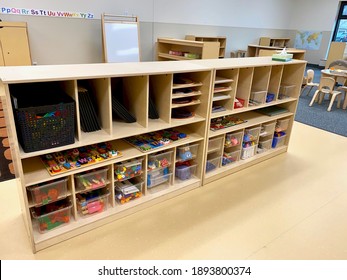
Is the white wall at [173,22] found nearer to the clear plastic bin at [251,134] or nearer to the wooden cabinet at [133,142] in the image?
the wooden cabinet at [133,142]

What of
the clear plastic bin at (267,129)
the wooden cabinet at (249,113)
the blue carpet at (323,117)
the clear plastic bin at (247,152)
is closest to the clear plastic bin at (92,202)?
the wooden cabinet at (249,113)

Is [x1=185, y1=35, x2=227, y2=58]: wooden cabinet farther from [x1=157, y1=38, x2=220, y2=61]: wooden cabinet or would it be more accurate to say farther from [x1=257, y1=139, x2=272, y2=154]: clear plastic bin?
[x1=257, y1=139, x2=272, y2=154]: clear plastic bin

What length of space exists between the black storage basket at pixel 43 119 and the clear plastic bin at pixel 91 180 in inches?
11.5

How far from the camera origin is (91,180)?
1911 millimetres

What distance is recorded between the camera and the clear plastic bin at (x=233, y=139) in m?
2.74

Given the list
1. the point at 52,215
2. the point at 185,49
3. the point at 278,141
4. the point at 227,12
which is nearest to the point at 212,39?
the point at 227,12

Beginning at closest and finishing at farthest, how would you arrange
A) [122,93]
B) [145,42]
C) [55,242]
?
1. [55,242]
2. [122,93]
3. [145,42]

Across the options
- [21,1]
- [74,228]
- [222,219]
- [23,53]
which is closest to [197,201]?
[222,219]

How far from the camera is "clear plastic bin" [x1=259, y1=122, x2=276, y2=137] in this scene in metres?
3.09

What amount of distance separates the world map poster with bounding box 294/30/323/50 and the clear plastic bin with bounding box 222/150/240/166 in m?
8.52

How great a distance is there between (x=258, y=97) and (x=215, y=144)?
2.42 feet

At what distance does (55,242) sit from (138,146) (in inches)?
34.9

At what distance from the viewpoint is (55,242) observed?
179 cm

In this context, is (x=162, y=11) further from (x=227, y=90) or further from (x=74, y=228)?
(x=74, y=228)
